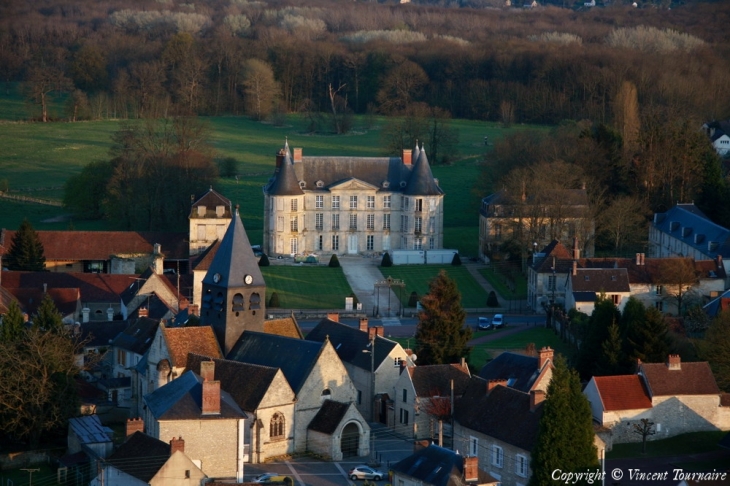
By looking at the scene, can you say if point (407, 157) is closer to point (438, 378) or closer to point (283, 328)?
point (283, 328)

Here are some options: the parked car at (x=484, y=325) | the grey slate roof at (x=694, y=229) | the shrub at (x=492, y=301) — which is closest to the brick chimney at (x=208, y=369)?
the parked car at (x=484, y=325)

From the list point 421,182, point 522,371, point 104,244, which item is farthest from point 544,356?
point 421,182

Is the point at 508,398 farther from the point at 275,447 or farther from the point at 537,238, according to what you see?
the point at 537,238

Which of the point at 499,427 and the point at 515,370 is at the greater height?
the point at 515,370

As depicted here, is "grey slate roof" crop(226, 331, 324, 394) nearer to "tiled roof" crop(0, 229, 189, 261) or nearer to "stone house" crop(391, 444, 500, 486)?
"stone house" crop(391, 444, 500, 486)

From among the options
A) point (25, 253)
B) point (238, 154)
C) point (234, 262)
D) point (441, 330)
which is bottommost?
point (441, 330)

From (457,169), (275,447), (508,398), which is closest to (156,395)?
(275,447)
